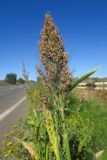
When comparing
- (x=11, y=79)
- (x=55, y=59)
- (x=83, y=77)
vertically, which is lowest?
(x=83, y=77)

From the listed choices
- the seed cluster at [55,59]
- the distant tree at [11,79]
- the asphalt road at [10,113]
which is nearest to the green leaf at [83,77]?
the seed cluster at [55,59]

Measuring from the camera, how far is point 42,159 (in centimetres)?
521

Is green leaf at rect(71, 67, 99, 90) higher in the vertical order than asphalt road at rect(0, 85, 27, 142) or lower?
higher

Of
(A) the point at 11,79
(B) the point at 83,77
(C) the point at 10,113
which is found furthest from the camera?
(A) the point at 11,79

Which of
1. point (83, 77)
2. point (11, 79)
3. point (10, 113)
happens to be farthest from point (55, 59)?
point (11, 79)

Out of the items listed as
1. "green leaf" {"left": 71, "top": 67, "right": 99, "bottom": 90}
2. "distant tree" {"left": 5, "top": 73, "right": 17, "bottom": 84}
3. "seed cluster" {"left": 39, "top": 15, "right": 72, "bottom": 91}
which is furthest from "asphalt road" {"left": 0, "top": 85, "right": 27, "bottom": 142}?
"distant tree" {"left": 5, "top": 73, "right": 17, "bottom": 84}

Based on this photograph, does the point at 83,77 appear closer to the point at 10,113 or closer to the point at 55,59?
the point at 55,59

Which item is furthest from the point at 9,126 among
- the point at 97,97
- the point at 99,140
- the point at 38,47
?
the point at 38,47

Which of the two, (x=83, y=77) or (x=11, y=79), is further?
(x=11, y=79)

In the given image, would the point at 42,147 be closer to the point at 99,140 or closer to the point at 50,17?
the point at 50,17

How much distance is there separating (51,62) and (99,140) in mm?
4541

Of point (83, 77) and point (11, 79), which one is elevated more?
point (11, 79)

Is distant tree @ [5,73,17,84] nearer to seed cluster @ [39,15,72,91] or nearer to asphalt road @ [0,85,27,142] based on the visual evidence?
asphalt road @ [0,85,27,142]

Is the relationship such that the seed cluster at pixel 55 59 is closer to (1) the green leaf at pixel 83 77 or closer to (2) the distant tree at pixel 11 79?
(1) the green leaf at pixel 83 77
